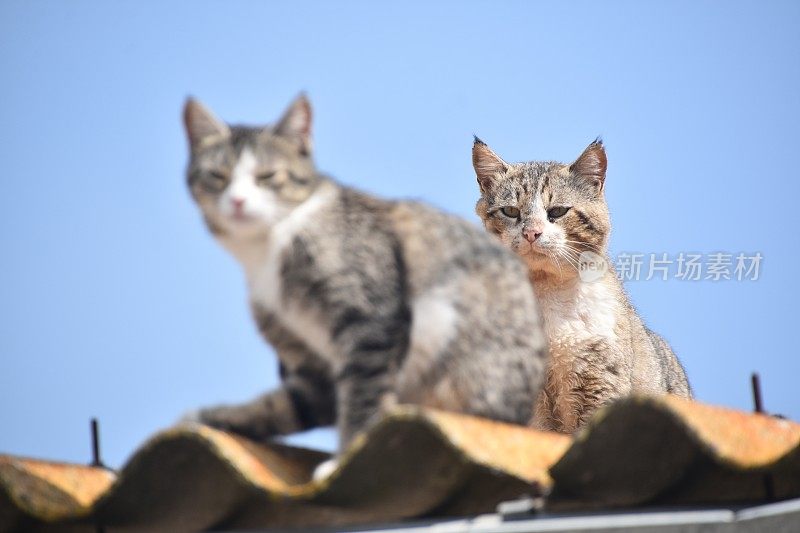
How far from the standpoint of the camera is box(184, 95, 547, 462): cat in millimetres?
3770

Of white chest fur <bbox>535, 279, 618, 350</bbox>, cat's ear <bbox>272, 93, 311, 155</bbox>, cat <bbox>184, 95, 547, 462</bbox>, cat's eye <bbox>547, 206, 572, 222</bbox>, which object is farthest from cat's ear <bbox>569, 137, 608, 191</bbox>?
cat's ear <bbox>272, 93, 311, 155</bbox>

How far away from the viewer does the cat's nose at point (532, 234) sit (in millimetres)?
7360

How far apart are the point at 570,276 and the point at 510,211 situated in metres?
0.56

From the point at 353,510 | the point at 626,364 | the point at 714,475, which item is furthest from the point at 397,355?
the point at 626,364

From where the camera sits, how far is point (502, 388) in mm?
4016

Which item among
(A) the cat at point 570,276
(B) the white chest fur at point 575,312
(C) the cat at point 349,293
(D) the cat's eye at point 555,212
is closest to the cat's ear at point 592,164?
(A) the cat at point 570,276

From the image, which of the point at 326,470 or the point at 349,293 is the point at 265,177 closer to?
the point at 349,293

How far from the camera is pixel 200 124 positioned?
13.5ft

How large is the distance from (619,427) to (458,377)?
65 cm

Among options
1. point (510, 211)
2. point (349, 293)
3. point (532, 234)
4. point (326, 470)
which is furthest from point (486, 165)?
point (326, 470)

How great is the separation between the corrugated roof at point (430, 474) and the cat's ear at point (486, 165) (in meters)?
4.23

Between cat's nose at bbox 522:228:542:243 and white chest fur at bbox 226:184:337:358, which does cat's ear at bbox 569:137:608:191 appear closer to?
cat's nose at bbox 522:228:542:243

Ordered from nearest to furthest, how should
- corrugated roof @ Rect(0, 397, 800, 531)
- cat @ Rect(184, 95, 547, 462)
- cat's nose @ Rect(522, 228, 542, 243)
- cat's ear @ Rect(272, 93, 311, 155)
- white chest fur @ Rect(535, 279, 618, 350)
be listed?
corrugated roof @ Rect(0, 397, 800, 531) → cat @ Rect(184, 95, 547, 462) → cat's ear @ Rect(272, 93, 311, 155) → cat's nose @ Rect(522, 228, 542, 243) → white chest fur @ Rect(535, 279, 618, 350)

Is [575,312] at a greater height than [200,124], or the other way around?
[200,124]
